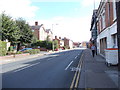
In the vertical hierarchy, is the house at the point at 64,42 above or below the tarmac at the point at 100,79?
above

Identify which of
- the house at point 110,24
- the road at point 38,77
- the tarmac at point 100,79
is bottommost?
the road at point 38,77

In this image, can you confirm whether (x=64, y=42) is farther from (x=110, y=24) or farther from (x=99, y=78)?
(x=99, y=78)

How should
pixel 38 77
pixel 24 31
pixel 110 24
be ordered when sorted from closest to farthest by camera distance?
pixel 38 77
pixel 110 24
pixel 24 31

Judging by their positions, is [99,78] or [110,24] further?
[110,24]

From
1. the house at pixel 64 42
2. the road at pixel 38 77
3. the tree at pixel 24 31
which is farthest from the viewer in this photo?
the house at pixel 64 42

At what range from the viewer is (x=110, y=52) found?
11.0 metres

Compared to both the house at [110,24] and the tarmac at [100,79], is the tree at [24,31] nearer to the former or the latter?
the house at [110,24]

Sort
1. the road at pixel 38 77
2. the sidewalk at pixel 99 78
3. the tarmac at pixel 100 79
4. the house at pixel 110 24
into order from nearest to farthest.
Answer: the tarmac at pixel 100 79 < the sidewalk at pixel 99 78 < the road at pixel 38 77 < the house at pixel 110 24

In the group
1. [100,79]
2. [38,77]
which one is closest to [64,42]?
[38,77]

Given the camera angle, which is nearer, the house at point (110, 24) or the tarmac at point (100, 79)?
the tarmac at point (100, 79)

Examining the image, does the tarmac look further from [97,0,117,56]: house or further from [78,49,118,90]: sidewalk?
[97,0,117,56]: house

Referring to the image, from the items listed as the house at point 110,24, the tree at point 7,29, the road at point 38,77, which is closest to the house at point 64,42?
the tree at point 7,29

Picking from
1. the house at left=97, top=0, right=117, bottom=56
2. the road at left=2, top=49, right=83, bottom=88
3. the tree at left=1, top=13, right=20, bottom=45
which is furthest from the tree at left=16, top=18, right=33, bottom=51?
the road at left=2, top=49, right=83, bottom=88

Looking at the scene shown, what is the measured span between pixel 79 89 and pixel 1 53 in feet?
64.6
